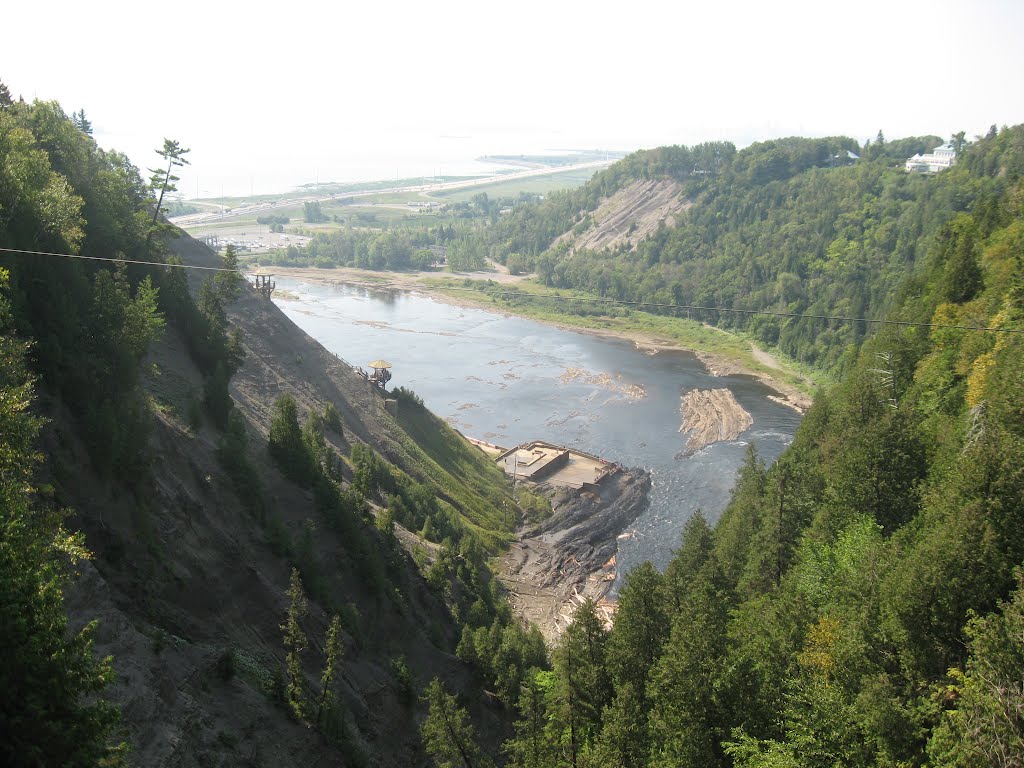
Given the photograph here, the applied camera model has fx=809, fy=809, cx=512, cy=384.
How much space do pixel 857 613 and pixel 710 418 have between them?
1539 inches

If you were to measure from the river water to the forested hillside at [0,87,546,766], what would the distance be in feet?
44.9

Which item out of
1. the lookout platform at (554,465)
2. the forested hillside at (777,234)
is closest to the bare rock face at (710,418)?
the lookout platform at (554,465)

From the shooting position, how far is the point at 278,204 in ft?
494

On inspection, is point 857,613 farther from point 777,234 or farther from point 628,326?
point 777,234

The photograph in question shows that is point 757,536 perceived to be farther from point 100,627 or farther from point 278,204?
point 278,204

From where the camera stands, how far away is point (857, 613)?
1184 cm

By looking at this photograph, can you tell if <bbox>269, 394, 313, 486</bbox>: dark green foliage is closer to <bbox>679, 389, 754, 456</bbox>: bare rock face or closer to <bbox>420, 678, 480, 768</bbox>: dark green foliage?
<bbox>420, 678, 480, 768</bbox>: dark green foliage

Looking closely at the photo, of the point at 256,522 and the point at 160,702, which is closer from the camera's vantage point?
the point at 160,702

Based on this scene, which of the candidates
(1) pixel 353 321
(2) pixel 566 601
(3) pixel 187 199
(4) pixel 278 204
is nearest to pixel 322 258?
(1) pixel 353 321

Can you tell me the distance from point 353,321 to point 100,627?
66.1 meters

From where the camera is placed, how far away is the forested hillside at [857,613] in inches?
375

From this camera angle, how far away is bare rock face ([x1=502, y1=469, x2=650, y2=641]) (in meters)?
29.2

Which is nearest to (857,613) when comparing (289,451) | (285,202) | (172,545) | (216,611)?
(216,611)

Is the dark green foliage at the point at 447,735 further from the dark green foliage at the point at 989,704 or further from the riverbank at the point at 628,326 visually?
the riverbank at the point at 628,326
